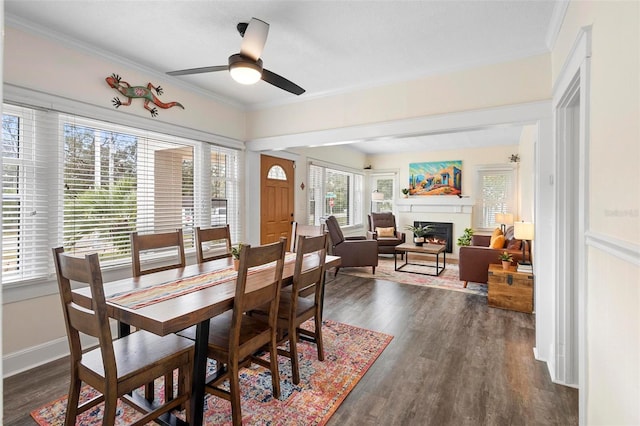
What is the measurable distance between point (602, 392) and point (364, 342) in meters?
1.82

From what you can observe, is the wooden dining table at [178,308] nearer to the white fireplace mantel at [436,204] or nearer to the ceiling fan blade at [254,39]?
the ceiling fan blade at [254,39]

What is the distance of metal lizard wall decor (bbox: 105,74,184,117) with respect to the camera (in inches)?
124

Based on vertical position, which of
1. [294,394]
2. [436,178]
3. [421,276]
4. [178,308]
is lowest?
[294,394]

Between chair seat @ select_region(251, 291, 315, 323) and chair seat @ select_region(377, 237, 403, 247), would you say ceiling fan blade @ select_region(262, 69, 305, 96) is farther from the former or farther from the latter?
chair seat @ select_region(377, 237, 403, 247)

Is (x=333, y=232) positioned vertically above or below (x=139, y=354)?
above

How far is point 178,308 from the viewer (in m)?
1.72

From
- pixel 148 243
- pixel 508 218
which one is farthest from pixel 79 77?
pixel 508 218

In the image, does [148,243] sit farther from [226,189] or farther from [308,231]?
[226,189]

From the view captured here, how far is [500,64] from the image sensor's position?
307cm

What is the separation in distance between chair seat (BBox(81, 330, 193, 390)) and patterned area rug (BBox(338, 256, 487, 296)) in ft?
12.8

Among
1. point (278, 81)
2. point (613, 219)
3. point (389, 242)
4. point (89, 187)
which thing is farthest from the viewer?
point (389, 242)

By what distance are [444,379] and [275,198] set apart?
11.8 feet

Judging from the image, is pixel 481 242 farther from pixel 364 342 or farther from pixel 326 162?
pixel 364 342

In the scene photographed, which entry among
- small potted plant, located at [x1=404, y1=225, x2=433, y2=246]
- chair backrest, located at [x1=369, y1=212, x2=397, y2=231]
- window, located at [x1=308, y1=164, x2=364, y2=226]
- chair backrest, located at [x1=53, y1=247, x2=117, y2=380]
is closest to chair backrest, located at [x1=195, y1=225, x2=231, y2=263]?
chair backrest, located at [x1=53, y1=247, x2=117, y2=380]
